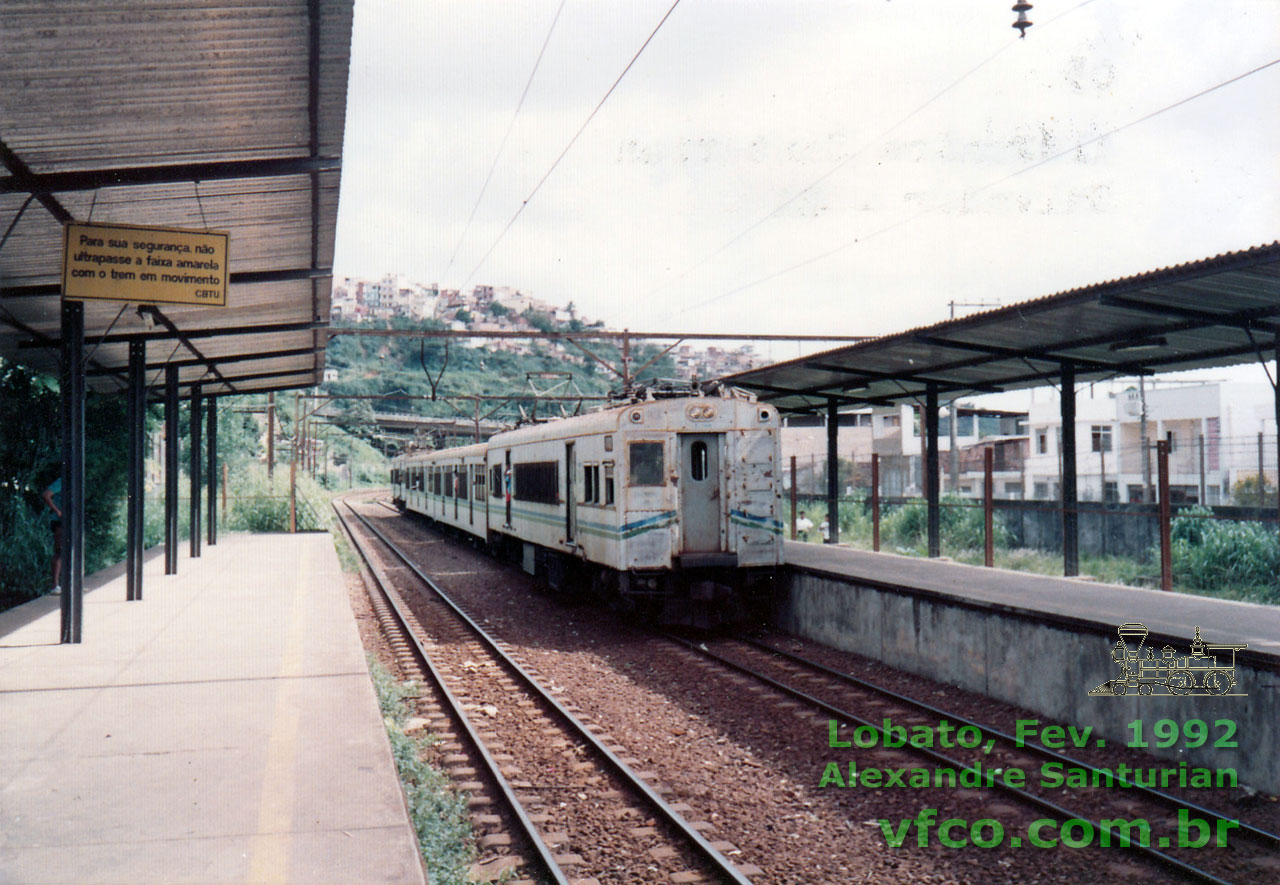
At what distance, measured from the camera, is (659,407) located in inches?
479

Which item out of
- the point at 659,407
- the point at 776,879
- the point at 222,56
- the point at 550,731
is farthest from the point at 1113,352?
the point at 222,56

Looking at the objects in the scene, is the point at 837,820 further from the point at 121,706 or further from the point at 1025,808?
the point at 121,706

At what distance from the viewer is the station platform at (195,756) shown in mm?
4449

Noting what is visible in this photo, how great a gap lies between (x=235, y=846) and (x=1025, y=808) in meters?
4.67

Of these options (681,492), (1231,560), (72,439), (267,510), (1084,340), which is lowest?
(1231,560)

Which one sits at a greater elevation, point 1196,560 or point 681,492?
→ point 681,492

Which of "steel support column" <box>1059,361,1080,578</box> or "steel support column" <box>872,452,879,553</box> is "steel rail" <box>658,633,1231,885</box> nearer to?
"steel support column" <box>1059,361,1080,578</box>

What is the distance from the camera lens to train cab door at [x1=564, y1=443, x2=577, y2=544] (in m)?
14.0

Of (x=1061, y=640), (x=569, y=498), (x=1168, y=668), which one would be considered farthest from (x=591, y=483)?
(x=1168, y=668)

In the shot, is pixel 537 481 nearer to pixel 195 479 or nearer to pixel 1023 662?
pixel 195 479

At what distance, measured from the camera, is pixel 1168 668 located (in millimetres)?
7141

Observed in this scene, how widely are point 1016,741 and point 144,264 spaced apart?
7897 millimetres

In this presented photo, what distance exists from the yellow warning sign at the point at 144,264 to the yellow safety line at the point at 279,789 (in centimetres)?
321

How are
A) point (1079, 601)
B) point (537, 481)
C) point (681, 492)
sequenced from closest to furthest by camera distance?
point (1079, 601), point (681, 492), point (537, 481)
